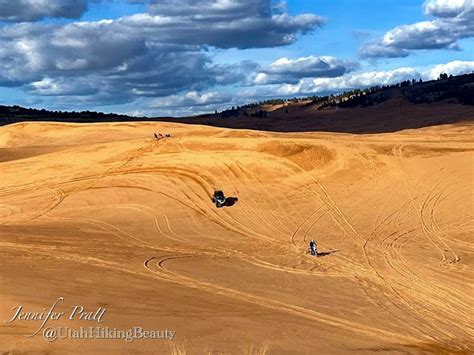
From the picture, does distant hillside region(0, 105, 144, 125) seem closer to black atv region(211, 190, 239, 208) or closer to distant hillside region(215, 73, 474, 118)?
distant hillside region(215, 73, 474, 118)

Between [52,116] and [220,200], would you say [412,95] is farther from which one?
[220,200]

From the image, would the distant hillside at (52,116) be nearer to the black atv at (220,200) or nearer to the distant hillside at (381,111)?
the distant hillside at (381,111)

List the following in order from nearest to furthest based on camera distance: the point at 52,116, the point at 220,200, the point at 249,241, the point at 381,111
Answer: the point at 249,241 → the point at 220,200 → the point at 381,111 → the point at 52,116

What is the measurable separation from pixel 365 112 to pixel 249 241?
44.3 meters

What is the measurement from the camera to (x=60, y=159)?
1060 inches

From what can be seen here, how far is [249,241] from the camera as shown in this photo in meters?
16.9

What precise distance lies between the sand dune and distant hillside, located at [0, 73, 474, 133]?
20.6 meters

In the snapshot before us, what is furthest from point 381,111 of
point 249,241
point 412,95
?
point 249,241

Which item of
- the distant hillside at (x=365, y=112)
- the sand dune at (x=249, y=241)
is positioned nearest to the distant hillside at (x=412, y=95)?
the distant hillside at (x=365, y=112)

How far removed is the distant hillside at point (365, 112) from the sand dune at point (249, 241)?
20.6 m

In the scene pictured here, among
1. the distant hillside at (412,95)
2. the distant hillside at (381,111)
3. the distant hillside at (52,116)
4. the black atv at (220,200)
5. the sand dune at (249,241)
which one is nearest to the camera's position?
the sand dune at (249,241)

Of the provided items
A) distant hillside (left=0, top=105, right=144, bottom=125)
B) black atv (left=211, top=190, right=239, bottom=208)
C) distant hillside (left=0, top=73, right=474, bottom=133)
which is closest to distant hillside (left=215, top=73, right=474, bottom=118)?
distant hillside (left=0, top=73, right=474, bottom=133)

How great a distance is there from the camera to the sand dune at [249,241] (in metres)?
9.10

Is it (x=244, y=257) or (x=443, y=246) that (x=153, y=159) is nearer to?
(x=244, y=257)
